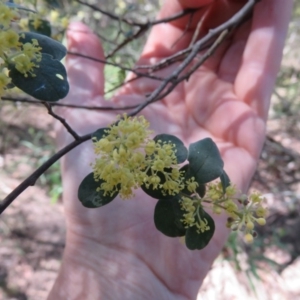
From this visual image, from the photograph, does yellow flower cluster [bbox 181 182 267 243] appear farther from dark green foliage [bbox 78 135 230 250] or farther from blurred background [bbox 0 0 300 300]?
blurred background [bbox 0 0 300 300]

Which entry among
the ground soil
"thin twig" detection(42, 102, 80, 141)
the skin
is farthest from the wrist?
the ground soil

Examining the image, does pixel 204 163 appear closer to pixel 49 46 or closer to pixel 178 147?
pixel 178 147

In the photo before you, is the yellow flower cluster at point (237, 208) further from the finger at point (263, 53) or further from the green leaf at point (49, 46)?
the finger at point (263, 53)

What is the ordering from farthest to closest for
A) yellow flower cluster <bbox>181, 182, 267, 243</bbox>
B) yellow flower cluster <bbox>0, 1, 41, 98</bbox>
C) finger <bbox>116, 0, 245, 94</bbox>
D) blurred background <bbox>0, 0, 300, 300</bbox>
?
blurred background <bbox>0, 0, 300, 300</bbox> < finger <bbox>116, 0, 245, 94</bbox> < yellow flower cluster <bbox>181, 182, 267, 243</bbox> < yellow flower cluster <bbox>0, 1, 41, 98</bbox>

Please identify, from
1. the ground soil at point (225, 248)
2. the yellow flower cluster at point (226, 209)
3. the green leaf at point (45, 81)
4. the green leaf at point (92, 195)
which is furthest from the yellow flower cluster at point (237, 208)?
the ground soil at point (225, 248)

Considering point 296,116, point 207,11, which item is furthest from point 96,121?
point 296,116

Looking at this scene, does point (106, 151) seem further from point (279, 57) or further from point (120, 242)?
point (279, 57)
